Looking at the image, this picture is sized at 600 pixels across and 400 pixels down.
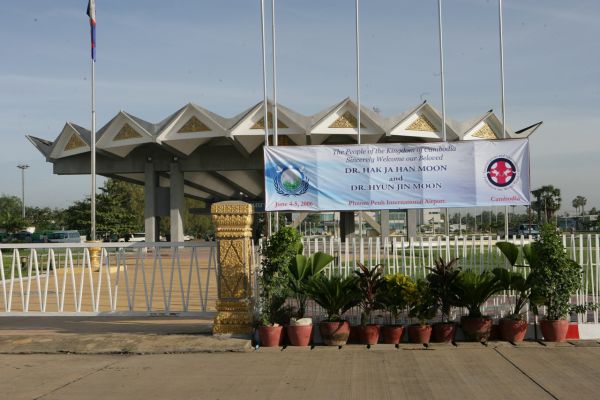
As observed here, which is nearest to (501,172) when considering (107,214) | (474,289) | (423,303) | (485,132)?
(474,289)

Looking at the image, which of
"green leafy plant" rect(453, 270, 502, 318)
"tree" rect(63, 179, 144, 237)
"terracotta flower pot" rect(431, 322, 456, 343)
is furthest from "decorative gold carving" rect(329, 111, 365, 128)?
"tree" rect(63, 179, 144, 237)

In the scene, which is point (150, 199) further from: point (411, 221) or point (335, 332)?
point (335, 332)

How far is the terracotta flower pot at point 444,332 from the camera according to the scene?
871 centimetres

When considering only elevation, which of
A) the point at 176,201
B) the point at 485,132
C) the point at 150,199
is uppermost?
the point at 485,132

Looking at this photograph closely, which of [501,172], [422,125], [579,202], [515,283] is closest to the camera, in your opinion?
[515,283]

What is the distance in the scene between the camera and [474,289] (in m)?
8.69

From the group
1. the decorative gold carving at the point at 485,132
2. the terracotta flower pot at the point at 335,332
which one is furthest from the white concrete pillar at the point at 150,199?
the terracotta flower pot at the point at 335,332

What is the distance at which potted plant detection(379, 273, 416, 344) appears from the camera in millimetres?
8656

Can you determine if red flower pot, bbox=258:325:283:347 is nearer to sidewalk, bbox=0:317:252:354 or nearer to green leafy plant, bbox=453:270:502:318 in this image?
sidewalk, bbox=0:317:252:354

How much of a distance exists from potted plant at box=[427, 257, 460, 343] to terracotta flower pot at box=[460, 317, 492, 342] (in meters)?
0.21

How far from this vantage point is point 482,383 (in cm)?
648

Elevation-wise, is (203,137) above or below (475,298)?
above

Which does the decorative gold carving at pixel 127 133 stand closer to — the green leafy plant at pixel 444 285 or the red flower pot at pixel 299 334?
the red flower pot at pixel 299 334

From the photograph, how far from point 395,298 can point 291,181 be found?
294cm
